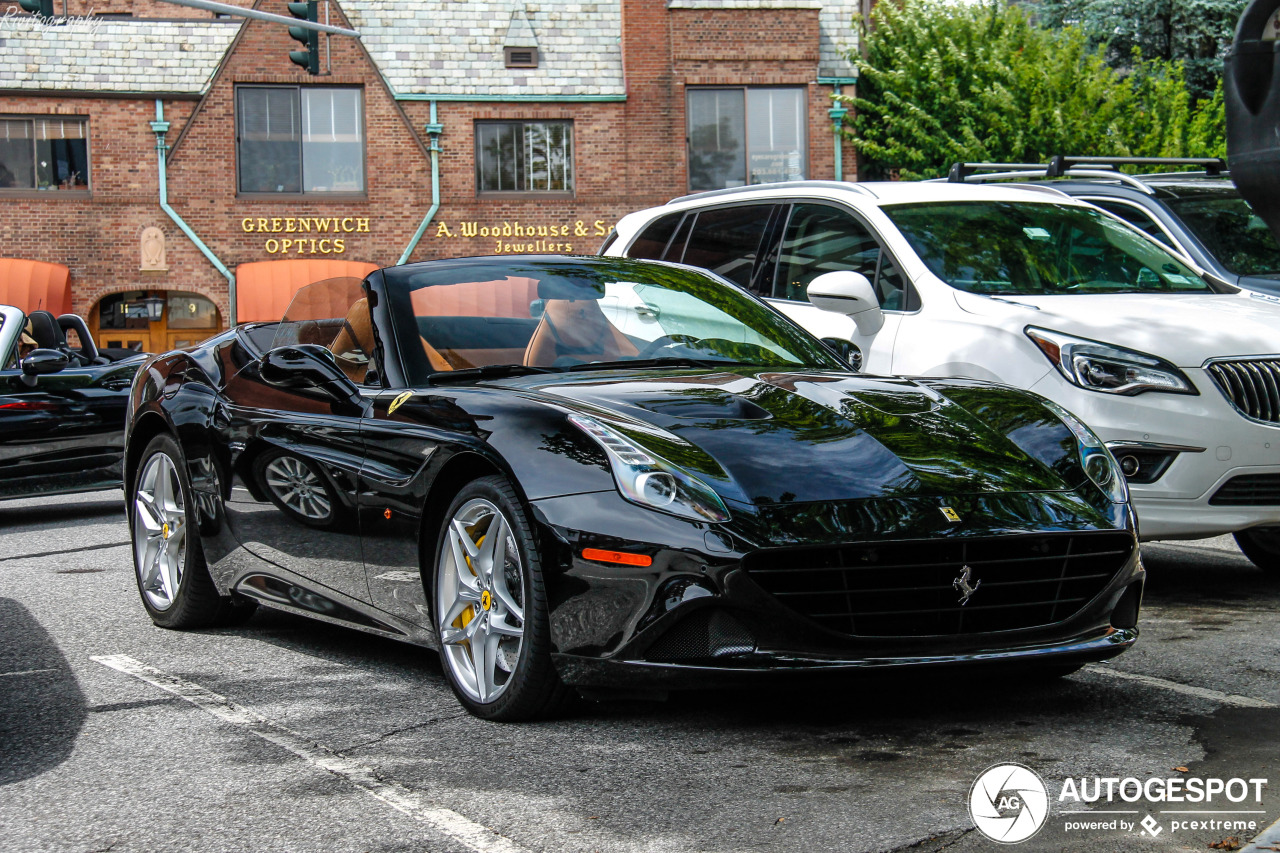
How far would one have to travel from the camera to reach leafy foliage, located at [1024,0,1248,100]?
36.2 metres

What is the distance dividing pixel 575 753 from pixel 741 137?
28.0m

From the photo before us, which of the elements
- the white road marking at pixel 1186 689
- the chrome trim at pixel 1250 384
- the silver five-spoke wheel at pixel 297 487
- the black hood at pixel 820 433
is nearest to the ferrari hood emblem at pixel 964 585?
the black hood at pixel 820 433

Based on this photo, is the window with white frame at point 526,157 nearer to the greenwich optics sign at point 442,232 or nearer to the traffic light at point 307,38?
the greenwich optics sign at point 442,232

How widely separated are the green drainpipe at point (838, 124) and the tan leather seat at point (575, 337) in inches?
1042

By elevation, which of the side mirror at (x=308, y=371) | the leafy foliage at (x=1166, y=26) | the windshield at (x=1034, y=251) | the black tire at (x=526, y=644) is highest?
the leafy foliage at (x=1166, y=26)

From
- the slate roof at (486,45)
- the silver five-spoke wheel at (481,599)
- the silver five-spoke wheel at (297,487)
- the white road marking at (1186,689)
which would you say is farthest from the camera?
the slate roof at (486,45)

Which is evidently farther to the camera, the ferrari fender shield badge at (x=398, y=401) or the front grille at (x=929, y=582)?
the ferrari fender shield badge at (x=398, y=401)

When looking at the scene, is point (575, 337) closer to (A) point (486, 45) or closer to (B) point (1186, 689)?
(B) point (1186, 689)

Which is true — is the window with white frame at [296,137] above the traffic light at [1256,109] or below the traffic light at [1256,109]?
above

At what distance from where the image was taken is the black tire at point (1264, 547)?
7.49 metres

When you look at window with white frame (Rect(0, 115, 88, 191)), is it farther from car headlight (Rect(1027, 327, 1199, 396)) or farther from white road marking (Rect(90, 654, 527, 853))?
car headlight (Rect(1027, 327, 1199, 396))

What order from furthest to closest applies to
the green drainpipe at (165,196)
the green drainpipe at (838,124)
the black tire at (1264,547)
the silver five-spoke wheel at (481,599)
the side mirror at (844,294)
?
the green drainpipe at (838,124), the green drainpipe at (165,196), the black tire at (1264,547), the side mirror at (844,294), the silver five-spoke wheel at (481,599)

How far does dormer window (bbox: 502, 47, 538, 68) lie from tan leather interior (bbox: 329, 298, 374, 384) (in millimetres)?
26180

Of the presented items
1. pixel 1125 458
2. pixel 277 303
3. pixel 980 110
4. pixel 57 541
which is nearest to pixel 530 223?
pixel 277 303
